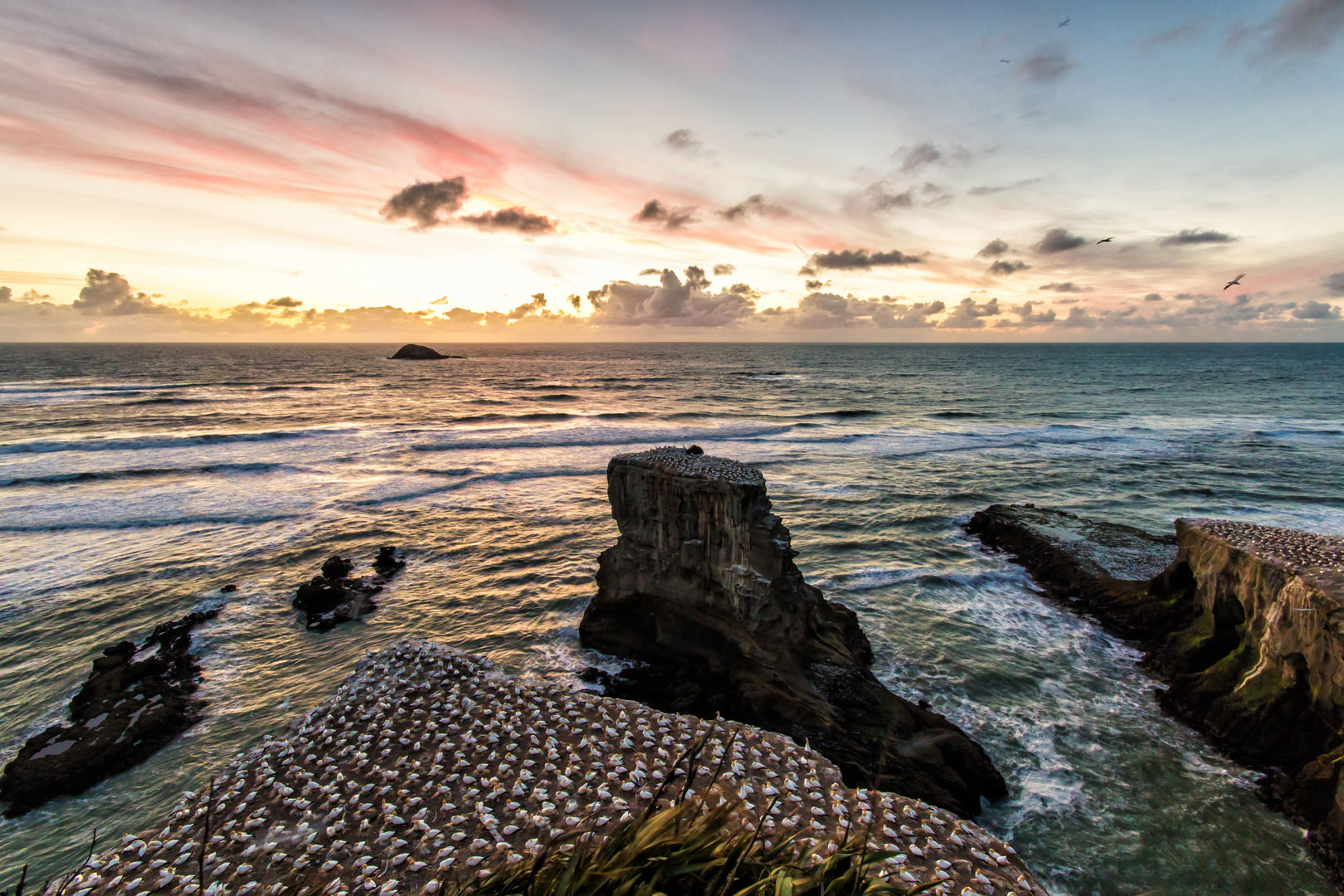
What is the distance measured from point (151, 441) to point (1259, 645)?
194 feet

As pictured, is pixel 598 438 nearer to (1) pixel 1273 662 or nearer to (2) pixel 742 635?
(2) pixel 742 635

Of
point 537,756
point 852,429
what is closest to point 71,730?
point 537,756

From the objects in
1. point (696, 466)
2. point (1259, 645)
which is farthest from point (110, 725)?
point (1259, 645)

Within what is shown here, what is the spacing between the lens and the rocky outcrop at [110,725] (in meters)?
11.0

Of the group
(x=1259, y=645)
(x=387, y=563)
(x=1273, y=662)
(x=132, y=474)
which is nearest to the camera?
(x=1273, y=662)

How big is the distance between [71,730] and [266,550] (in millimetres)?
11279

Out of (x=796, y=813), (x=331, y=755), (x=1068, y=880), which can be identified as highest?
(x=796, y=813)

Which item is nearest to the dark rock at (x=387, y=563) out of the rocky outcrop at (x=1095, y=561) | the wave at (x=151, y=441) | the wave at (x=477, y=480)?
the wave at (x=477, y=480)

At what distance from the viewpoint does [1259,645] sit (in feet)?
40.9

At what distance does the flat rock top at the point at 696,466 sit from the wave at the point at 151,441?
130ft

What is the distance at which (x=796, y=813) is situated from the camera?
748cm

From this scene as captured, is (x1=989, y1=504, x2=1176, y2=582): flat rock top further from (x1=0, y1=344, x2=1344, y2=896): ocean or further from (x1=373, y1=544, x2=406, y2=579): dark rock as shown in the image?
(x1=373, y1=544, x2=406, y2=579): dark rock

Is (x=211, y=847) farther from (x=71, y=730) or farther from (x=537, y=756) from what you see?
(x=71, y=730)

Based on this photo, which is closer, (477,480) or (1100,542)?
(1100,542)
